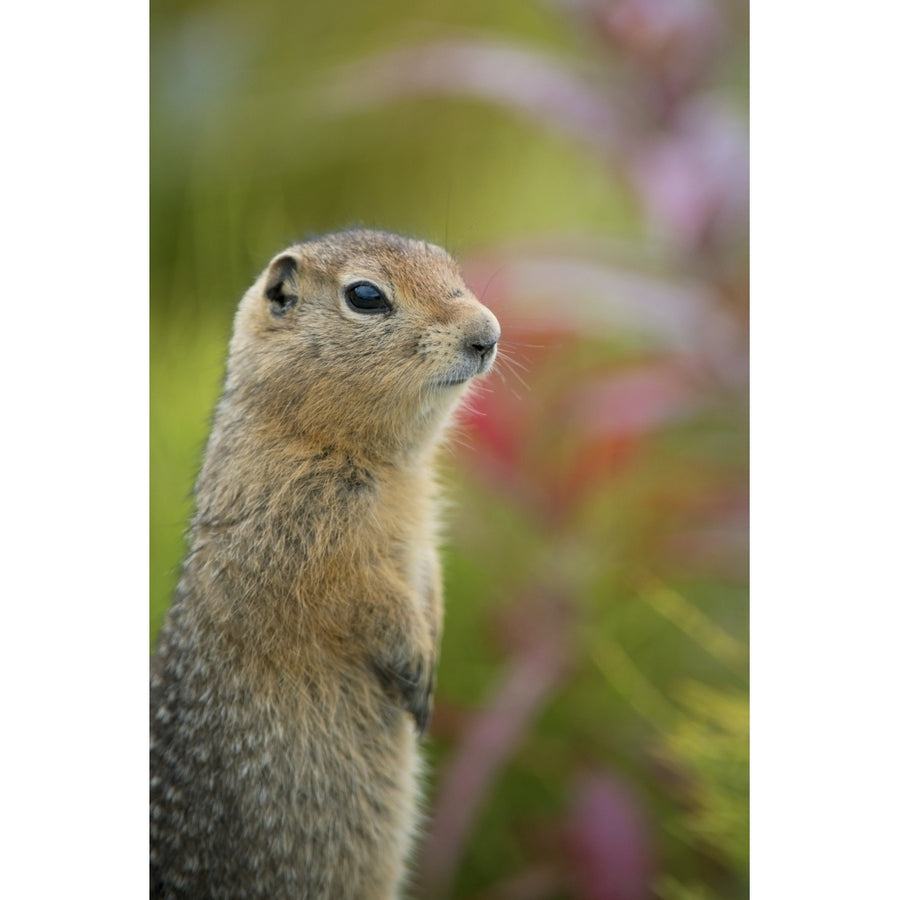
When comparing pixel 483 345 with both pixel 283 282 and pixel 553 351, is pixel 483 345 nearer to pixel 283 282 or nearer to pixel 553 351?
pixel 283 282

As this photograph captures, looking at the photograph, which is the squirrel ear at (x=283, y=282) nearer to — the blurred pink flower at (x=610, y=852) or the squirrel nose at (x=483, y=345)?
the squirrel nose at (x=483, y=345)

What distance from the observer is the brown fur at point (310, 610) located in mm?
1491

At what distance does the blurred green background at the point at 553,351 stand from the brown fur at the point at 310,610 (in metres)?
0.31

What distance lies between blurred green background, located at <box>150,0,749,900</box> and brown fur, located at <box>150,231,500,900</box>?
0.31 meters

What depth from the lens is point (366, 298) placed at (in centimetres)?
151

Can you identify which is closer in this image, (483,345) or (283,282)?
(483,345)

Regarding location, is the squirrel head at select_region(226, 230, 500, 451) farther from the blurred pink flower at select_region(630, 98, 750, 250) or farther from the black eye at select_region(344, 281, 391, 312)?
the blurred pink flower at select_region(630, 98, 750, 250)

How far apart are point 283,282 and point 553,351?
46 centimetres

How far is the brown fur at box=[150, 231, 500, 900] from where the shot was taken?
1.49 metres

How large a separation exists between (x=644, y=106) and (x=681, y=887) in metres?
1.16

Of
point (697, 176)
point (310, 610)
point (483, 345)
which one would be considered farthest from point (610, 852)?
point (697, 176)
